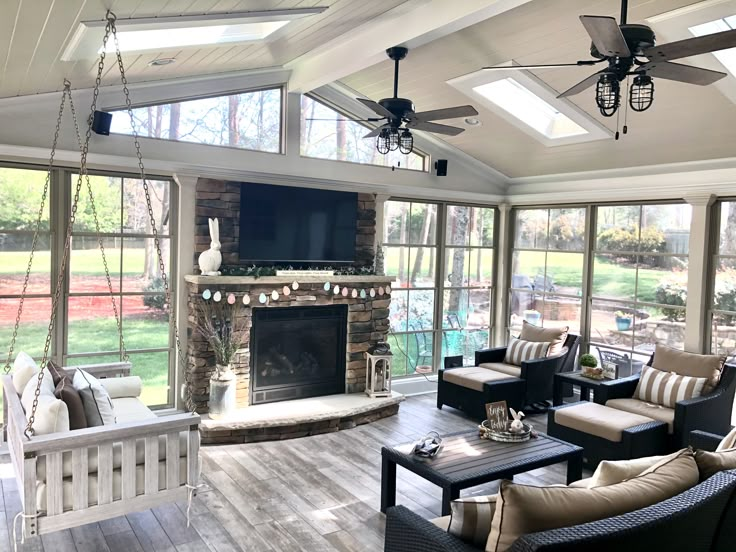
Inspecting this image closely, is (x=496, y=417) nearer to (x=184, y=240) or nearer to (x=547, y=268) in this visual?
(x=184, y=240)

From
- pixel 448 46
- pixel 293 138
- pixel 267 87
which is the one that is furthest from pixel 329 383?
pixel 448 46

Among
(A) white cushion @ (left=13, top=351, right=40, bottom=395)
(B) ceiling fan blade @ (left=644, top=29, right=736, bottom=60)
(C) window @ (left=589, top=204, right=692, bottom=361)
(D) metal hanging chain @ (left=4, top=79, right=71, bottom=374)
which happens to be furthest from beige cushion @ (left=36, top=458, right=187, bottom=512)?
(C) window @ (left=589, top=204, right=692, bottom=361)

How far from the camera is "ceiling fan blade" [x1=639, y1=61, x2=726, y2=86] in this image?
2.95m

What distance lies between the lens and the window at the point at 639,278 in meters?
5.93

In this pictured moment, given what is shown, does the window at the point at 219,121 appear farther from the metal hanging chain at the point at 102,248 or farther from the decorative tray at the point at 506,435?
the decorative tray at the point at 506,435

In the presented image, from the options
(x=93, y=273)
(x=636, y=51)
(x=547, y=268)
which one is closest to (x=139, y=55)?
(x=93, y=273)

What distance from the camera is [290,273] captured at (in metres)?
5.85

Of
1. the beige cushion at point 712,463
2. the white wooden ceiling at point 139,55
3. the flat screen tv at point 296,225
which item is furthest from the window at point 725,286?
the white wooden ceiling at point 139,55

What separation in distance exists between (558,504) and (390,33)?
3.42m

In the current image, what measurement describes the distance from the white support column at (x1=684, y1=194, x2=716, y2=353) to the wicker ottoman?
54.2 inches

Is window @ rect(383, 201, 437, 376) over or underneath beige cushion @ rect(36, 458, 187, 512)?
over

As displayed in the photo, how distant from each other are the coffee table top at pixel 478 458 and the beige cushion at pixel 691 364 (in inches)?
67.5

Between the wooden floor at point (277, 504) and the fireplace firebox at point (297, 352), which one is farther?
the fireplace firebox at point (297, 352)

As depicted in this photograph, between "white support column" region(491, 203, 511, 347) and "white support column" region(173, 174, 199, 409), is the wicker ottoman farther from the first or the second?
"white support column" region(173, 174, 199, 409)
